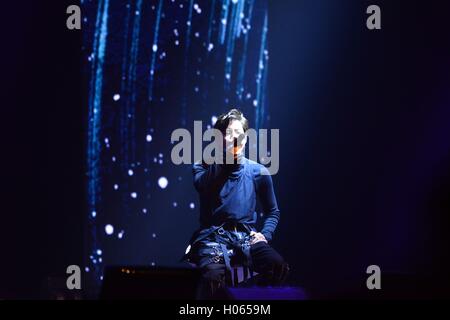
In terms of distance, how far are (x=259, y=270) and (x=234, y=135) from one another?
68cm

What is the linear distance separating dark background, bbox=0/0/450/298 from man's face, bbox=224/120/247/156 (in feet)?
3.53

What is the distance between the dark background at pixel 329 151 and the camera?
351 cm

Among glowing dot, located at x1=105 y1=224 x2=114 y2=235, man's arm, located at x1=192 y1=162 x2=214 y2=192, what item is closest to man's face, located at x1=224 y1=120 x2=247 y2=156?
man's arm, located at x1=192 y1=162 x2=214 y2=192

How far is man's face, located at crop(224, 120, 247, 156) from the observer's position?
113 inches

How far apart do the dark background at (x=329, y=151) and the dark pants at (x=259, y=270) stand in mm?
813

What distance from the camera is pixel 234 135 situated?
9.39 feet

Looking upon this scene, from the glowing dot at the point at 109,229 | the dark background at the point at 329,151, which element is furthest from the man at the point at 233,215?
the glowing dot at the point at 109,229

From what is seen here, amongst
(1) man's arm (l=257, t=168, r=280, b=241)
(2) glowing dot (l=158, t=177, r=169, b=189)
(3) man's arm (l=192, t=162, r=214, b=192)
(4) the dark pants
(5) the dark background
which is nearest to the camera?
(4) the dark pants

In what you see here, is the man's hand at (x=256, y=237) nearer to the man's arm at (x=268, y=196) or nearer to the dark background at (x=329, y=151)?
the man's arm at (x=268, y=196)

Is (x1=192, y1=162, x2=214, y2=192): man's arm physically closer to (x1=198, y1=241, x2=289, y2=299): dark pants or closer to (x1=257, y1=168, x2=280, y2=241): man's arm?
(x1=257, y1=168, x2=280, y2=241): man's arm

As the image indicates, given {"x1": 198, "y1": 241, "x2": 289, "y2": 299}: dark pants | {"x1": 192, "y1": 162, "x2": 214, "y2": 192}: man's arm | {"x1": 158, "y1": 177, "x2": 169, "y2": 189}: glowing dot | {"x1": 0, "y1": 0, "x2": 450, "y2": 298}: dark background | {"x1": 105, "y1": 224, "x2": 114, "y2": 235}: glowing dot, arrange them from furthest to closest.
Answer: {"x1": 158, "y1": 177, "x2": 169, "y2": 189}: glowing dot < {"x1": 105, "y1": 224, "x2": 114, "y2": 235}: glowing dot < {"x1": 0, "y1": 0, "x2": 450, "y2": 298}: dark background < {"x1": 192, "y1": 162, "x2": 214, "y2": 192}: man's arm < {"x1": 198, "y1": 241, "x2": 289, "y2": 299}: dark pants
